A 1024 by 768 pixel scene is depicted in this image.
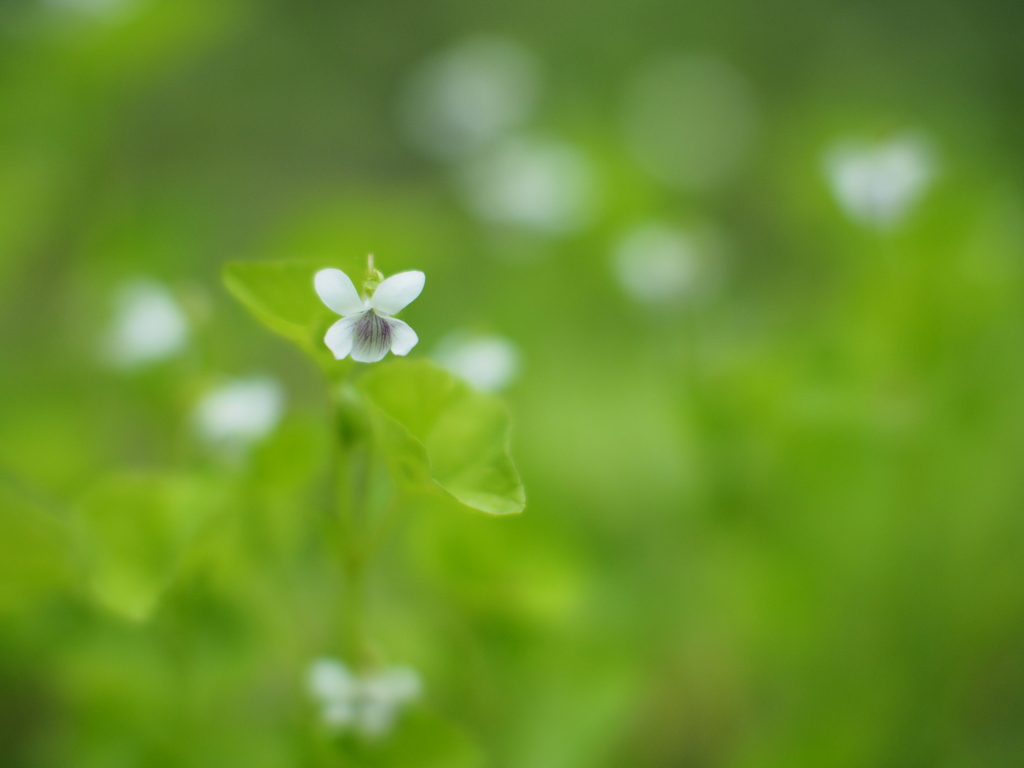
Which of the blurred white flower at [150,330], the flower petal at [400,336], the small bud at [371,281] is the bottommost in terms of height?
the flower petal at [400,336]

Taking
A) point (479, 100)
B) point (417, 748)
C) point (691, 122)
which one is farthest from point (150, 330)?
point (691, 122)

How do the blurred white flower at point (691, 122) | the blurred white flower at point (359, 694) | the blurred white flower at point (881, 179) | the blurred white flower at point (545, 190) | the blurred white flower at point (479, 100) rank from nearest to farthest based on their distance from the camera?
the blurred white flower at point (359, 694) → the blurred white flower at point (881, 179) → the blurred white flower at point (545, 190) → the blurred white flower at point (479, 100) → the blurred white flower at point (691, 122)

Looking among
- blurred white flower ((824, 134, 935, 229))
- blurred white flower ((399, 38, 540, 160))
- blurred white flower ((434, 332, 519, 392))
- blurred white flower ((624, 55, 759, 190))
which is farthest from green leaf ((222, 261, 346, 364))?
blurred white flower ((624, 55, 759, 190))

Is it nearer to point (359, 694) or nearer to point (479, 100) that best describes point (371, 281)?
point (359, 694)

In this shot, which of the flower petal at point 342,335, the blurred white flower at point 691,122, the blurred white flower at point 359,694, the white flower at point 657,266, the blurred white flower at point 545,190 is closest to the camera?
the flower petal at point 342,335

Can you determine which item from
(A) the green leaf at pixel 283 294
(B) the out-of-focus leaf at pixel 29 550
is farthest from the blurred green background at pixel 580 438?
(A) the green leaf at pixel 283 294

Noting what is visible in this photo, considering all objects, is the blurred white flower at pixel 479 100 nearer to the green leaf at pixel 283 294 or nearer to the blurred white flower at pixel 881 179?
the blurred white flower at pixel 881 179

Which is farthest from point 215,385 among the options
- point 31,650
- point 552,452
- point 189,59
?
point 189,59
